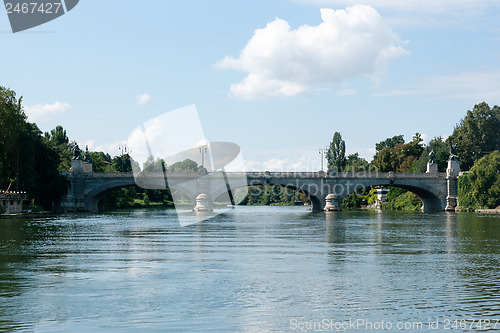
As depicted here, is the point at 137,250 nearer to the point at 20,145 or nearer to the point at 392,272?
the point at 392,272

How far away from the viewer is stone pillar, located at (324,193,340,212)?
4675 inches

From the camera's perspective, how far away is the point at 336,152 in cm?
16438

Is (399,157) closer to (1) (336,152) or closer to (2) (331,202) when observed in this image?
(1) (336,152)

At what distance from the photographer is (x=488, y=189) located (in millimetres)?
110562

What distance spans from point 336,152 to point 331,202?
47092 mm

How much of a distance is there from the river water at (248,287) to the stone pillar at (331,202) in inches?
2979

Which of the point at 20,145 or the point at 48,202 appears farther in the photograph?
the point at 48,202

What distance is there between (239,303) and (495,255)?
64.5ft

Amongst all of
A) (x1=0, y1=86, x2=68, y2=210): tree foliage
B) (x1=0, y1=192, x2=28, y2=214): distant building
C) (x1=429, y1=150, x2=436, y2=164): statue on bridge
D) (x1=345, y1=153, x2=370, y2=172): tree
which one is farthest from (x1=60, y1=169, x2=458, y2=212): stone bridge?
(x1=345, y1=153, x2=370, y2=172): tree

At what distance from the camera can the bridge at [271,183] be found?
115 m

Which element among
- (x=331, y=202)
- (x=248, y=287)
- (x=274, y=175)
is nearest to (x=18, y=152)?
(x=274, y=175)

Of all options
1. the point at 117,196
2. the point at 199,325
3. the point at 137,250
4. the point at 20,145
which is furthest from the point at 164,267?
the point at 117,196

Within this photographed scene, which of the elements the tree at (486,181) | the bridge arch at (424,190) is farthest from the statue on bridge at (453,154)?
the tree at (486,181)

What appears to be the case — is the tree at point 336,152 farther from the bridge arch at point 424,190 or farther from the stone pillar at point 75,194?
the stone pillar at point 75,194
